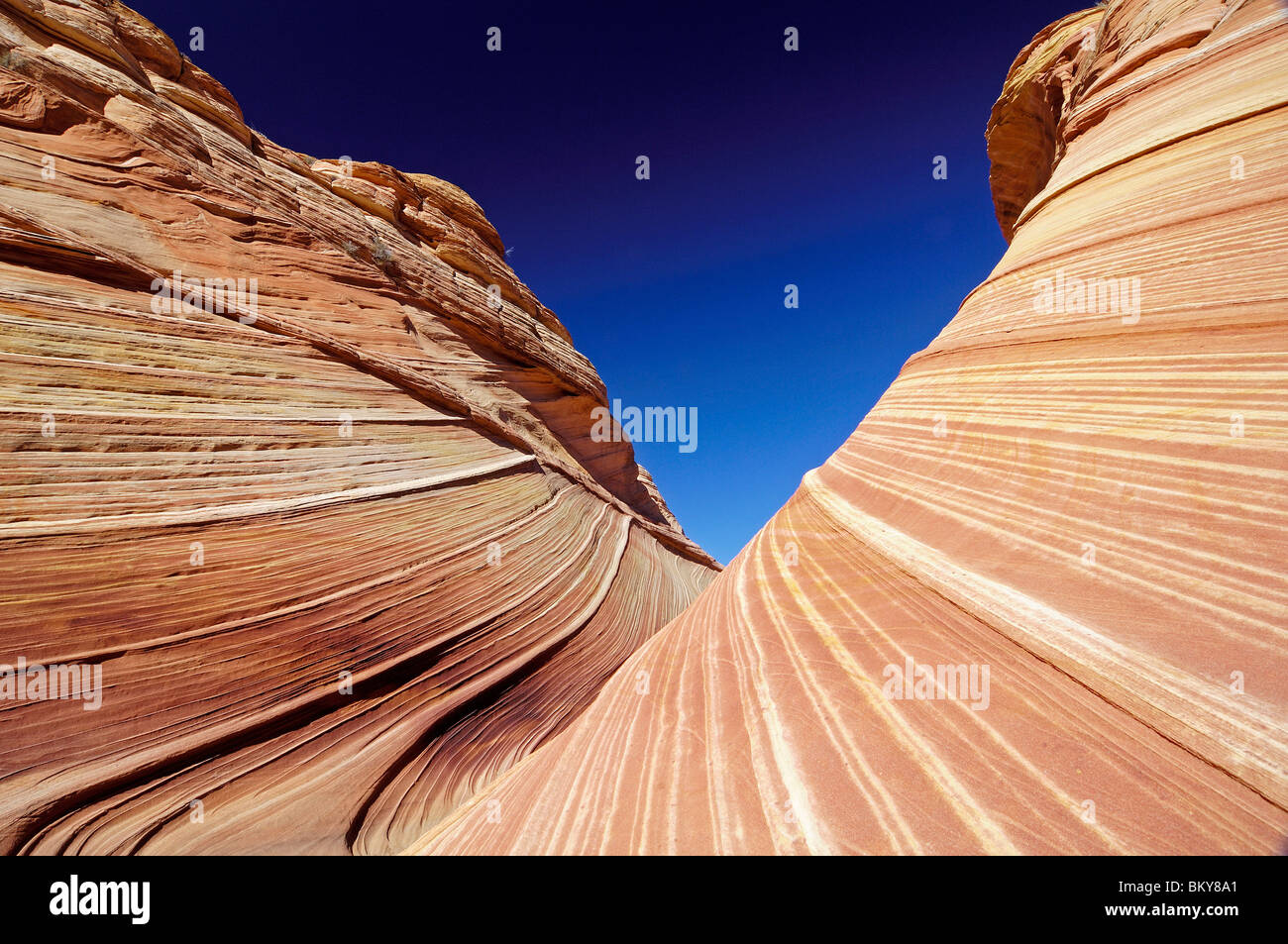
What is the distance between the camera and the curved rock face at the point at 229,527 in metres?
2.14

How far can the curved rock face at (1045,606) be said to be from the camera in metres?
1.13

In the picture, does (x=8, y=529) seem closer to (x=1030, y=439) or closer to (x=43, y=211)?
(x=43, y=211)

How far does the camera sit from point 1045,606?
152 centimetres

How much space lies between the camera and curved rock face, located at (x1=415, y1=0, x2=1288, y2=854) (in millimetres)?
1131

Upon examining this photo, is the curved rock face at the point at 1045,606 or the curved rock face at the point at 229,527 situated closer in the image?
the curved rock face at the point at 1045,606

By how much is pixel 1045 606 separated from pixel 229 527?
3.88 metres

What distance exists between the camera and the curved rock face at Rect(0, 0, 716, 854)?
2137 mm

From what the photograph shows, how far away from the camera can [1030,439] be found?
85.0 inches

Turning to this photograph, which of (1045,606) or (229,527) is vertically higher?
(229,527)

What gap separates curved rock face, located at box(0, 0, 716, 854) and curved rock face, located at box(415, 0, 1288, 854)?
887 millimetres

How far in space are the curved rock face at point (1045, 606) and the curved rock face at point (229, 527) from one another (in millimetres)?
887

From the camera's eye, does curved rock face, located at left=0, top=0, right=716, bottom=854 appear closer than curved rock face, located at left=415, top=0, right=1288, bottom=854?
No

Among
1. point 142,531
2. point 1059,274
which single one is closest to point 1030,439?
point 1059,274

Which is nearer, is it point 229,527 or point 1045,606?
point 1045,606
